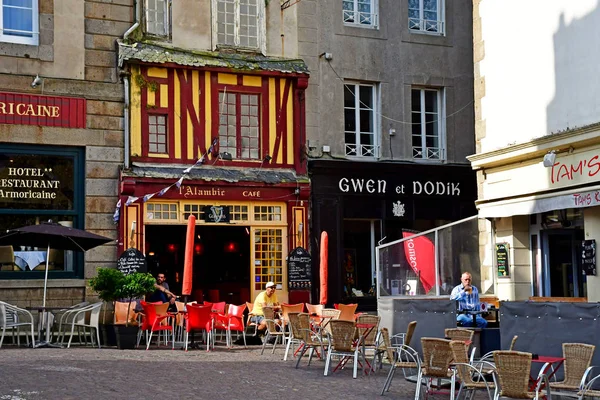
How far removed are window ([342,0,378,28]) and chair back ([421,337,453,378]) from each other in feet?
44.2

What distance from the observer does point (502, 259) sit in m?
17.7

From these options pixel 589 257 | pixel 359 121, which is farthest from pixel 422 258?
pixel 359 121

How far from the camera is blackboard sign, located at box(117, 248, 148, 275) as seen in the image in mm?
19984

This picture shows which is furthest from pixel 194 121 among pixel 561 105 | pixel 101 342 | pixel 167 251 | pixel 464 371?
pixel 464 371

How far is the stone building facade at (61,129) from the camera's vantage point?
19562 millimetres

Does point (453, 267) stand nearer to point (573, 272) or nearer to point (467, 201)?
point (573, 272)

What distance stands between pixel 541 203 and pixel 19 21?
35.8ft

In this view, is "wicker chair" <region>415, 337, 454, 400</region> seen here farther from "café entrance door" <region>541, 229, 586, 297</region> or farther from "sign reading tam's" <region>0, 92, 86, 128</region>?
"sign reading tam's" <region>0, 92, 86, 128</region>

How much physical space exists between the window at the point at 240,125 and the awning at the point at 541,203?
5.85 meters

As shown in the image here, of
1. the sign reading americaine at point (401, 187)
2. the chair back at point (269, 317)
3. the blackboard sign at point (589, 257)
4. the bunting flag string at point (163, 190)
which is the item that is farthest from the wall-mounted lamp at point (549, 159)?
the bunting flag string at point (163, 190)

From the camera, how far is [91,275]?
65.6 ft

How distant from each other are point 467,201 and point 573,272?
666 cm

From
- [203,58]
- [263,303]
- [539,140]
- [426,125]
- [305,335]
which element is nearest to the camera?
[305,335]

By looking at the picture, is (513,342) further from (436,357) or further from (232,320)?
(232,320)
